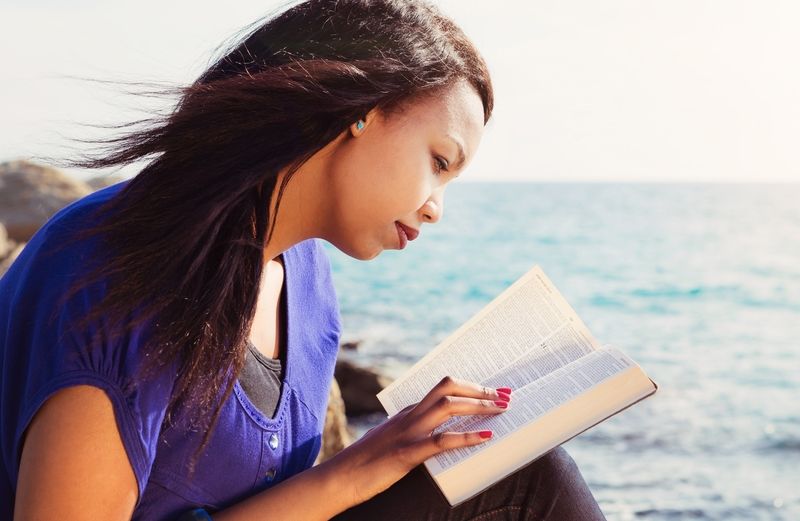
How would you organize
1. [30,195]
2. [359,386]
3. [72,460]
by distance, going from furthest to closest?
1. [30,195]
2. [359,386]
3. [72,460]

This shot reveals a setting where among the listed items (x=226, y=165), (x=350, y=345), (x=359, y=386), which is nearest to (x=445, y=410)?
(x=226, y=165)

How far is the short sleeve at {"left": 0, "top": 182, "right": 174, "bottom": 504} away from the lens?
1.36 meters

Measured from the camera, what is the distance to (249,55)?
166 centimetres

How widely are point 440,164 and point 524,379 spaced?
45 cm

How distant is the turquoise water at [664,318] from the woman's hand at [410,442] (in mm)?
3120

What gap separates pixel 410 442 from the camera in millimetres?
1691

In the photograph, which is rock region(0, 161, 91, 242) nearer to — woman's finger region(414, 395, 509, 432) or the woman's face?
the woman's face

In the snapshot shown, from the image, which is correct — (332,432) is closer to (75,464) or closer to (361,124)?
(361,124)

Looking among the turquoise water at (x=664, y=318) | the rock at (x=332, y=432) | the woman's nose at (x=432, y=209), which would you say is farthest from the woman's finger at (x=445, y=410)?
the turquoise water at (x=664, y=318)

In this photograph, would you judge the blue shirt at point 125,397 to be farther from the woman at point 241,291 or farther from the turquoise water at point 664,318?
the turquoise water at point 664,318

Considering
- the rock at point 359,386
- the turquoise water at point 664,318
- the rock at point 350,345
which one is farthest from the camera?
the rock at point 350,345

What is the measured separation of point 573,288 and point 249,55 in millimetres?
15436

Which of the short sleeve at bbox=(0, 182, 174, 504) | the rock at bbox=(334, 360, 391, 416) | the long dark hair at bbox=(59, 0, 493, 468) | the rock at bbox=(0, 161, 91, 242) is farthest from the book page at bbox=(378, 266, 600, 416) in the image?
the rock at bbox=(0, 161, 91, 242)

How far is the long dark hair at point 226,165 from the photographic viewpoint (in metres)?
1.46
